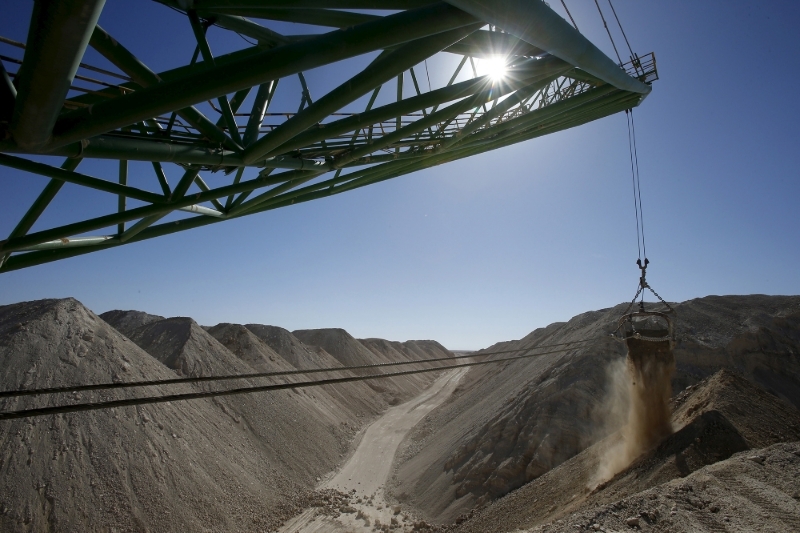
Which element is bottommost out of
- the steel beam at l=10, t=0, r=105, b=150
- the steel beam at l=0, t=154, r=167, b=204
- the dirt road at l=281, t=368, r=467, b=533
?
the dirt road at l=281, t=368, r=467, b=533

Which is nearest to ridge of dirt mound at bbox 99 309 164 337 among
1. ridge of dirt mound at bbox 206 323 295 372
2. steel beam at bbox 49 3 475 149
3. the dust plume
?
ridge of dirt mound at bbox 206 323 295 372

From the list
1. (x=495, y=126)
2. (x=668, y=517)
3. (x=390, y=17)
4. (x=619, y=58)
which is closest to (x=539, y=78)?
(x=495, y=126)

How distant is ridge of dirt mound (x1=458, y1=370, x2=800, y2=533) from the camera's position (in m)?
10.2

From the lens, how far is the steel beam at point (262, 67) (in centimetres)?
288

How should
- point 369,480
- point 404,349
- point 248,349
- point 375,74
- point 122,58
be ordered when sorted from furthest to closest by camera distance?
point 404,349, point 248,349, point 369,480, point 122,58, point 375,74

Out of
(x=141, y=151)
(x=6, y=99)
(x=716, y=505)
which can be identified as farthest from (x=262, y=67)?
(x=716, y=505)

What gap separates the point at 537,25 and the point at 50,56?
3030 millimetres

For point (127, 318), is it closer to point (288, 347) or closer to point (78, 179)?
point (288, 347)

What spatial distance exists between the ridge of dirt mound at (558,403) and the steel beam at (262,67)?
53.0 feet

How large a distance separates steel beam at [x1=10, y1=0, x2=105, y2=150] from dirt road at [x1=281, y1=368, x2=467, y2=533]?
55.6 feet

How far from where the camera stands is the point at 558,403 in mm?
17984

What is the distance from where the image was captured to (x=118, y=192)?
17.7ft

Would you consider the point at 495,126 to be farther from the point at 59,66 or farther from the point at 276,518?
the point at 276,518

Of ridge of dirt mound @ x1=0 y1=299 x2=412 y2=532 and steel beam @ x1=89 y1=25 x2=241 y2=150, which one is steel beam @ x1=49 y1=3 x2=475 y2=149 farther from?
ridge of dirt mound @ x1=0 y1=299 x2=412 y2=532
